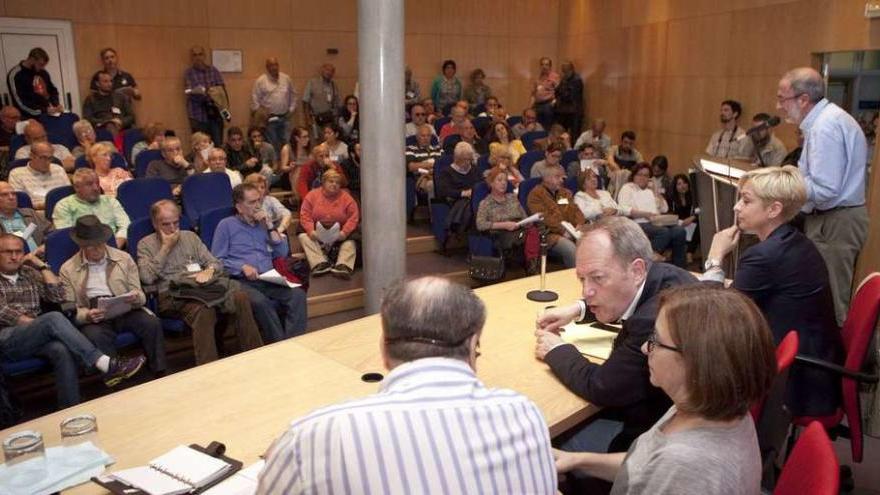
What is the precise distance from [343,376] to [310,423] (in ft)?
4.02

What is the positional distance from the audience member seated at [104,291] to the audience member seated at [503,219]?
2.85 metres

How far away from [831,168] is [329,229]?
3.78m

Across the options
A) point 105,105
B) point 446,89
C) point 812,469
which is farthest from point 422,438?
point 446,89

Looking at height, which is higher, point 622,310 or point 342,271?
point 622,310

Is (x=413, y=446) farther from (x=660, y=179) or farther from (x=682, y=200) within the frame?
(x=660, y=179)

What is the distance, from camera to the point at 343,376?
7.98 feet

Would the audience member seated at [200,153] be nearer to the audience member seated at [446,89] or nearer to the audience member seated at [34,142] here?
the audience member seated at [34,142]

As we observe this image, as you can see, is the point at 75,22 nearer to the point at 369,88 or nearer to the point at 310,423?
the point at 369,88

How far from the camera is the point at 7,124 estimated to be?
23.6 feet

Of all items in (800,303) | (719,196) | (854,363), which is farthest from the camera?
(719,196)

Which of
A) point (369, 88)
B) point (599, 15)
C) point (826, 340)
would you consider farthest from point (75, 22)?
point (826, 340)

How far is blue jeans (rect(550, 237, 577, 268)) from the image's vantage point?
5.87m

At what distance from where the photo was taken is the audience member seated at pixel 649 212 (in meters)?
6.73

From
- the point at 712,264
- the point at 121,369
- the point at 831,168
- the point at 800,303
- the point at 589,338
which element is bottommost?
the point at 121,369
